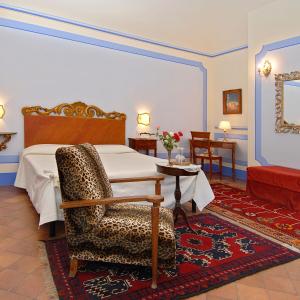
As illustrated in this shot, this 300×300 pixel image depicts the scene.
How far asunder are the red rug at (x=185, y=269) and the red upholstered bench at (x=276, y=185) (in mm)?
971

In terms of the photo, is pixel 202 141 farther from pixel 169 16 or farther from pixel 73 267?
pixel 73 267

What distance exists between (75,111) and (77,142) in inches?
18.0

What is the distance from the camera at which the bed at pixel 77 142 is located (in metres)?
2.26

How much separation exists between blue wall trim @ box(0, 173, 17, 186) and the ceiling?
7.29ft

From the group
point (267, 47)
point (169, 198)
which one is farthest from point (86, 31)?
point (169, 198)

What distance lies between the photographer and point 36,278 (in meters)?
1.60

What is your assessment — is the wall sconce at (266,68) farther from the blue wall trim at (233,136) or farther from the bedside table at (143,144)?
the bedside table at (143,144)

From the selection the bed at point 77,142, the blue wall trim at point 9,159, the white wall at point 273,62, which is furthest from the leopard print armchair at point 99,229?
the white wall at point 273,62

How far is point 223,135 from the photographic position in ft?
17.4

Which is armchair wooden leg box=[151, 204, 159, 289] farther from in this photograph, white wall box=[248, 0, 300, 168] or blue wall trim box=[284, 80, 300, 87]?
blue wall trim box=[284, 80, 300, 87]

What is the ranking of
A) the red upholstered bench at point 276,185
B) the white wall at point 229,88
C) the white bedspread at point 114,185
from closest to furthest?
the white bedspread at point 114,185
the red upholstered bench at point 276,185
the white wall at point 229,88

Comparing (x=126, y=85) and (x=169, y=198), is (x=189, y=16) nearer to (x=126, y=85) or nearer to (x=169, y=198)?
(x=126, y=85)

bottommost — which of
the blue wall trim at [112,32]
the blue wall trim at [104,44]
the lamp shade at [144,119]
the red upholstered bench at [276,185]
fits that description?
the red upholstered bench at [276,185]

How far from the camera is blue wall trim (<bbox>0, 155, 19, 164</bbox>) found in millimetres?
3820
